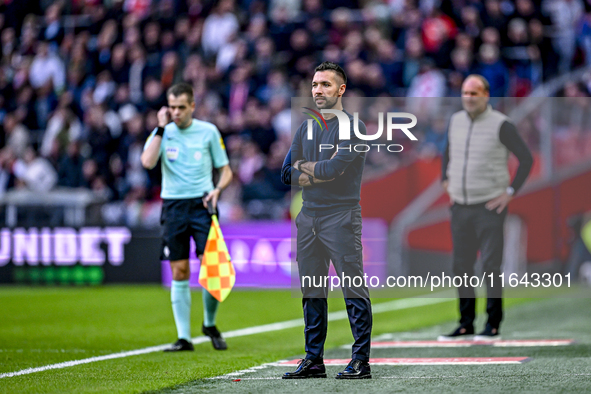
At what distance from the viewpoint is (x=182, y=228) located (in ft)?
23.9

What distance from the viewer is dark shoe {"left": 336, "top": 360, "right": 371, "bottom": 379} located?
5273 mm

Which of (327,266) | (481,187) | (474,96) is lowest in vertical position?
(327,266)

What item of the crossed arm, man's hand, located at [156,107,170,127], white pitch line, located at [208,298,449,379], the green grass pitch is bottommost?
white pitch line, located at [208,298,449,379]

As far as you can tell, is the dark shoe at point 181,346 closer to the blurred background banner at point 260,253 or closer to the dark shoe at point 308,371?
the dark shoe at point 308,371

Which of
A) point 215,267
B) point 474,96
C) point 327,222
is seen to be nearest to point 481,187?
point 474,96

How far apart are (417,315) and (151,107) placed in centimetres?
917

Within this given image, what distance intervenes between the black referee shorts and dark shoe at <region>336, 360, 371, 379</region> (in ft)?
7.60

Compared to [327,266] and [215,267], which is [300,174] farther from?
[215,267]

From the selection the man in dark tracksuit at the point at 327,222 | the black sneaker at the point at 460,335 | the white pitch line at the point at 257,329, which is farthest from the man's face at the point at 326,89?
the black sneaker at the point at 460,335

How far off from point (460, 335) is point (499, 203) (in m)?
1.18

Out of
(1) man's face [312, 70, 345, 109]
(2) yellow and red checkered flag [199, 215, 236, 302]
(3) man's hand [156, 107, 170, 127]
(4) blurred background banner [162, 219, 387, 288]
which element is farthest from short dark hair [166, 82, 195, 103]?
(4) blurred background banner [162, 219, 387, 288]

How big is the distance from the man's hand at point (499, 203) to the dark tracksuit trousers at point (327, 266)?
9.09 ft

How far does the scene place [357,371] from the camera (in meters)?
5.28

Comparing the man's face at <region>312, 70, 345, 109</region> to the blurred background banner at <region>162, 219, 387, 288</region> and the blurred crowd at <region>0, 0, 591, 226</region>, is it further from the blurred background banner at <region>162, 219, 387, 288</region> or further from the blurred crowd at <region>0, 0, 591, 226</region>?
the blurred crowd at <region>0, 0, 591, 226</region>
